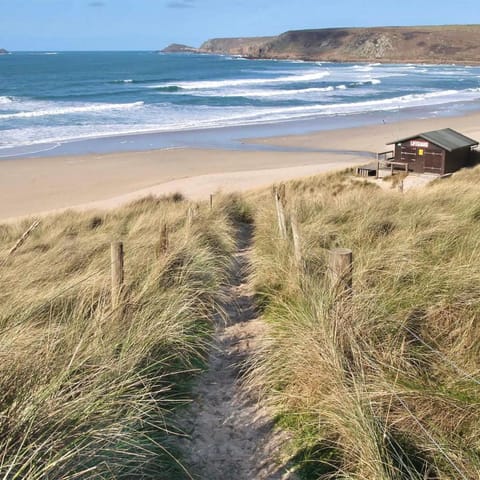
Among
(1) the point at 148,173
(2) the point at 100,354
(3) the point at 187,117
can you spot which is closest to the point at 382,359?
(2) the point at 100,354

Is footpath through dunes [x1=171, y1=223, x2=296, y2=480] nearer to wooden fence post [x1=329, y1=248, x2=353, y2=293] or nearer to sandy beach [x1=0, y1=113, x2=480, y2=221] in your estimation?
wooden fence post [x1=329, y1=248, x2=353, y2=293]

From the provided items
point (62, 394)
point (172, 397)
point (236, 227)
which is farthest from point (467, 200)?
point (62, 394)

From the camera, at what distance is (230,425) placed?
462 cm

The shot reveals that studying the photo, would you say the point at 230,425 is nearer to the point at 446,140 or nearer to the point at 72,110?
the point at 446,140

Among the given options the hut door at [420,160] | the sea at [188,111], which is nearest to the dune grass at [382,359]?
the hut door at [420,160]

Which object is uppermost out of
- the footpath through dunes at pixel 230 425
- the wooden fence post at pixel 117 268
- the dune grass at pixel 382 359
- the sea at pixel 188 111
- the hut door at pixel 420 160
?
the wooden fence post at pixel 117 268

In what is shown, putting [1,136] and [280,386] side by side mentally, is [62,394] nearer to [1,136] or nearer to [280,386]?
[280,386]

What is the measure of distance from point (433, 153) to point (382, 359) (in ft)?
64.3

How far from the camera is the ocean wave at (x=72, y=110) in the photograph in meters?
43.0

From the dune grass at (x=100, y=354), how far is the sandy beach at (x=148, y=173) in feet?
41.3

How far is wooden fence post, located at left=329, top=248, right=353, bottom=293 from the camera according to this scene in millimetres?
5094

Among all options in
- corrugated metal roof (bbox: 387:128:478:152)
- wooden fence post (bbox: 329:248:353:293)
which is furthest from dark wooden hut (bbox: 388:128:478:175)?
wooden fence post (bbox: 329:248:353:293)

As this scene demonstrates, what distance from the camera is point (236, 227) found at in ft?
38.3

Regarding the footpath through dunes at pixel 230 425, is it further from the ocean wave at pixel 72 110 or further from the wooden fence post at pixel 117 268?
the ocean wave at pixel 72 110
